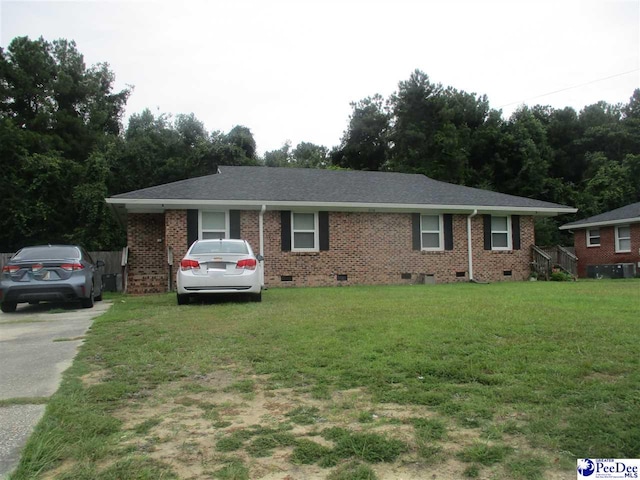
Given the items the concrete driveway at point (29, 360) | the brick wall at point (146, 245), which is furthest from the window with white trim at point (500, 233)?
the concrete driveway at point (29, 360)

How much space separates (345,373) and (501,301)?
628 cm

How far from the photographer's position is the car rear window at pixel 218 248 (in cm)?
1098

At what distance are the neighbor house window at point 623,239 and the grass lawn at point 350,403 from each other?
20.4 metres

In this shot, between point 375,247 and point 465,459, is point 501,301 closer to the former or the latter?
point 465,459

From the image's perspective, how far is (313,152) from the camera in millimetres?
46219

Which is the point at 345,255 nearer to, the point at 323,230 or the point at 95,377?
the point at 323,230

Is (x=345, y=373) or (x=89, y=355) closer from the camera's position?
(x=345, y=373)

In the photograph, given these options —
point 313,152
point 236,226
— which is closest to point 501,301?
point 236,226

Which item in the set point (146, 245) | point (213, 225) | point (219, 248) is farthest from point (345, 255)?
point (219, 248)

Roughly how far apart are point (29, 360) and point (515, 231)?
60.5ft

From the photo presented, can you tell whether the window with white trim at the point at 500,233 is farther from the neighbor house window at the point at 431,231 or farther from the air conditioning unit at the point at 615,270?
the air conditioning unit at the point at 615,270

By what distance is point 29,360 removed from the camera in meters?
5.77

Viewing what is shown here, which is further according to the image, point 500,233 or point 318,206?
point 500,233

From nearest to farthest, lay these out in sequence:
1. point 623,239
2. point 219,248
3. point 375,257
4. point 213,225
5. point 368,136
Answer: point 219,248 → point 213,225 → point 375,257 → point 623,239 → point 368,136
